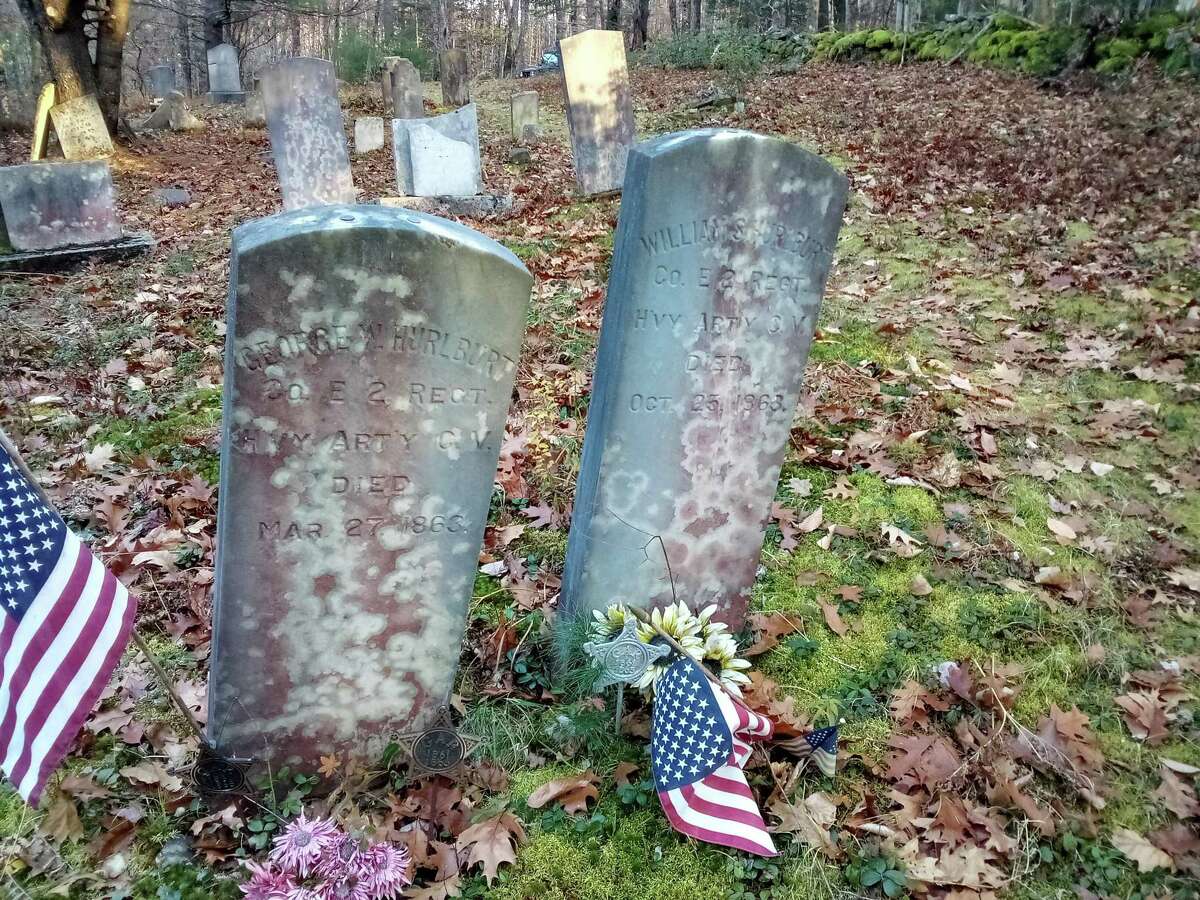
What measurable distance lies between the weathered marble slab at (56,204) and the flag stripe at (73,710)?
817cm

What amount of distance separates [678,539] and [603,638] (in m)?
0.54

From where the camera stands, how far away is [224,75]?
2127 cm

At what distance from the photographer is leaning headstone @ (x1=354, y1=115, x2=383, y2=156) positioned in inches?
597

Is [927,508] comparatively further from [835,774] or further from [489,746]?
[489,746]

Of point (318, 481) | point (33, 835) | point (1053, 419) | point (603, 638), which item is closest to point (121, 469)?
point (33, 835)

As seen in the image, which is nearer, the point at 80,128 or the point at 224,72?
the point at 80,128

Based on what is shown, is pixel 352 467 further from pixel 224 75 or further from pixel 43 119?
pixel 224 75

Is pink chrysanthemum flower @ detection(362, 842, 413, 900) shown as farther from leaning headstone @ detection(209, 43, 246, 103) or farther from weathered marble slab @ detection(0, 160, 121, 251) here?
leaning headstone @ detection(209, 43, 246, 103)

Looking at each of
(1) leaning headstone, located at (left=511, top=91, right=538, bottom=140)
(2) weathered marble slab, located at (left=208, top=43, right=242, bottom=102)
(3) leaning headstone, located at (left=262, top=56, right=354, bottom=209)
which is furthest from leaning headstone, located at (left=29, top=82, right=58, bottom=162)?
(2) weathered marble slab, located at (left=208, top=43, right=242, bottom=102)

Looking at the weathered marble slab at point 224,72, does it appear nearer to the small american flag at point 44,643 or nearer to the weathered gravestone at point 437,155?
the weathered gravestone at point 437,155

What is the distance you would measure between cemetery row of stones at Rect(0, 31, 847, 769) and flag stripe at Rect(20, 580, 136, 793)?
353mm

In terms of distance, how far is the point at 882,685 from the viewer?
337cm

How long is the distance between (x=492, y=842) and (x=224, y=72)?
24.2m

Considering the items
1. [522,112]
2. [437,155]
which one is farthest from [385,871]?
[522,112]
